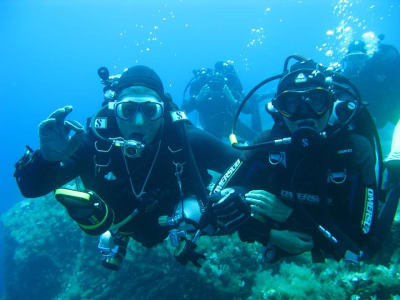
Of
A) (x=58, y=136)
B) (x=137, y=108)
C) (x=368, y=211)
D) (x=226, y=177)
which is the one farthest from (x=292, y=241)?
(x=58, y=136)

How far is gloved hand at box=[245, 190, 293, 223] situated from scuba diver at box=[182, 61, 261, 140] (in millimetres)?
8608

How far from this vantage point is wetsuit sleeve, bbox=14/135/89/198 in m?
3.24

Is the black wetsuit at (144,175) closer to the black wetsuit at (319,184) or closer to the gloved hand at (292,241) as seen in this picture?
the black wetsuit at (319,184)

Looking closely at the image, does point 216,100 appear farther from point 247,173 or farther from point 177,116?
point 247,173

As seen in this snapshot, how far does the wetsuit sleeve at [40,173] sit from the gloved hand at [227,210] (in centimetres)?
221

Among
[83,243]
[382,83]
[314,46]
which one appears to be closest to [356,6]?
[314,46]

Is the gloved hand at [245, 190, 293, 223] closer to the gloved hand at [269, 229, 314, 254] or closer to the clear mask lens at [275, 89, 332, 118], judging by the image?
the gloved hand at [269, 229, 314, 254]

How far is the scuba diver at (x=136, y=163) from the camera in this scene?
3285 mm

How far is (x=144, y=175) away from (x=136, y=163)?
219 millimetres

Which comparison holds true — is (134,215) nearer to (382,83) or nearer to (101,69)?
(101,69)

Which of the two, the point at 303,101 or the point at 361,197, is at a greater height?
the point at 303,101

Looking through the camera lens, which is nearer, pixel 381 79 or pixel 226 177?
pixel 226 177

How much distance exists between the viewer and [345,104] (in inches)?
115

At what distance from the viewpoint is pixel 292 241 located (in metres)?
2.72
